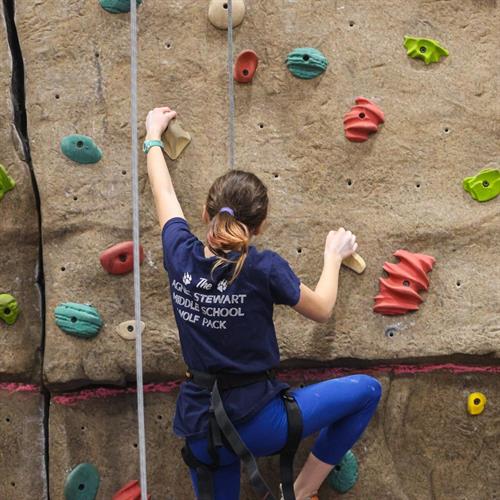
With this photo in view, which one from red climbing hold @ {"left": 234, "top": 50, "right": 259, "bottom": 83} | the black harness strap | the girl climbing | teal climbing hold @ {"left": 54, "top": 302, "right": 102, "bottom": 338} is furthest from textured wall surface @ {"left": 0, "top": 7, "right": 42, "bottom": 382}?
the black harness strap

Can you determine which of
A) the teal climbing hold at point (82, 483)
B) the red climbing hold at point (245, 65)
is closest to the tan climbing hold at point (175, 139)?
the red climbing hold at point (245, 65)

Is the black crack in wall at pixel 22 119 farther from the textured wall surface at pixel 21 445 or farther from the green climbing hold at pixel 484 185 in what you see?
the green climbing hold at pixel 484 185

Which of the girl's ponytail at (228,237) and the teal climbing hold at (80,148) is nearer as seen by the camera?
the girl's ponytail at (228,237)

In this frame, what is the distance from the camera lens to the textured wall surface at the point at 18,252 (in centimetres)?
280

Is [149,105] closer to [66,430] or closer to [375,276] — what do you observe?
[375,276]

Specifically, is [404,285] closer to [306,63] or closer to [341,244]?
[341,244]

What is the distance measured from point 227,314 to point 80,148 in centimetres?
97

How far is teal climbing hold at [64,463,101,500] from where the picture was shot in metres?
2.74

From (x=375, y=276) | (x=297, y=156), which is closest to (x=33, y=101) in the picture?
(x=297, y=156)

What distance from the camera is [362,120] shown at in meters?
2.80

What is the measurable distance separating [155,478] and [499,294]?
130 centimetres

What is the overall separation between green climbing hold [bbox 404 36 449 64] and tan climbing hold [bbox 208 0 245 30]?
1.89 ft

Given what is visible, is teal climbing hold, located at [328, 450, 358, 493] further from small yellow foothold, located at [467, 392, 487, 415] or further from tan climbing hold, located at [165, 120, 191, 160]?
tan climbing hold, located at [165, 120, 191, 160]

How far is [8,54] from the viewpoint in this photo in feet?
9.38
